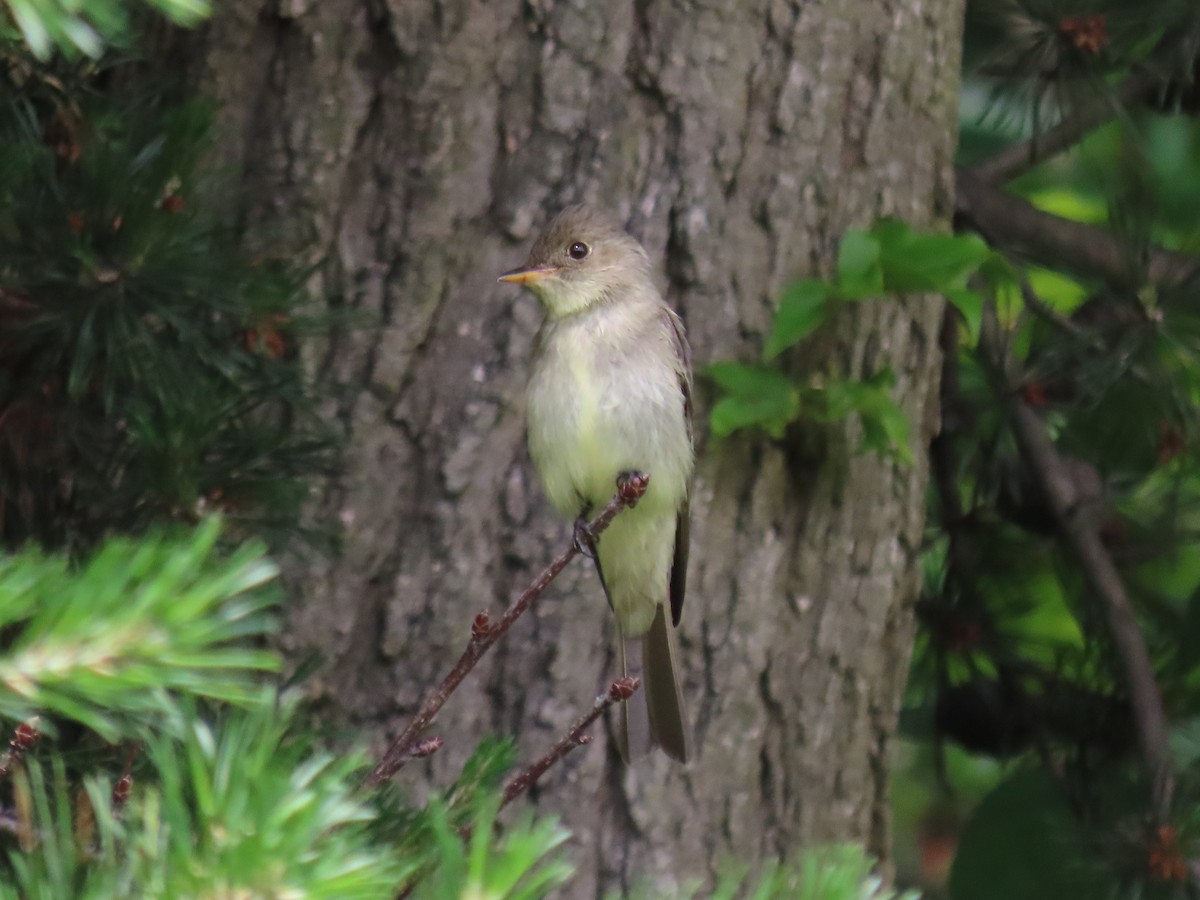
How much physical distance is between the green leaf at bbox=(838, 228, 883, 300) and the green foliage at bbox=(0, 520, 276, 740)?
2034 millimetres

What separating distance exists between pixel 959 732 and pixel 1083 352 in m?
1.08

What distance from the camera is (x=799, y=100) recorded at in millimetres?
3158

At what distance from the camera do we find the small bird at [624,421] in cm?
291

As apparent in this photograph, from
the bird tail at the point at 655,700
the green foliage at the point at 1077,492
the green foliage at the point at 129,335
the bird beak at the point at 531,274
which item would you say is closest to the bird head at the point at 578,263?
the bird beak at the point at 531,274

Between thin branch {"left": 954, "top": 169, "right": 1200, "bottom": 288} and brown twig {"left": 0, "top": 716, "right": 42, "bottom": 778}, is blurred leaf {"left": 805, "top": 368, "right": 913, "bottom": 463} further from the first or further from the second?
brown twig {"left": 0, "top": 716, "right": 42, "bottom": 778}

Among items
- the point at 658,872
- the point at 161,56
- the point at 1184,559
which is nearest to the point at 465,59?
the point at 161,56

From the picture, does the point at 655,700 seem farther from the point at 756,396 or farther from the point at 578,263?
the point at 578,263

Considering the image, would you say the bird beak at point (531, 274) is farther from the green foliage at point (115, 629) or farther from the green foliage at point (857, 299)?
the green foliage at point (115, 629)

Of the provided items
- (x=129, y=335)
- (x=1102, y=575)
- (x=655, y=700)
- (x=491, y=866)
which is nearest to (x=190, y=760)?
(x=491, y=866)

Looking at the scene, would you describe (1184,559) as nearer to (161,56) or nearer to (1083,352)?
(1083,352)

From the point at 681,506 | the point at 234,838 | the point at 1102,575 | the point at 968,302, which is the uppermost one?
the point at 234,838

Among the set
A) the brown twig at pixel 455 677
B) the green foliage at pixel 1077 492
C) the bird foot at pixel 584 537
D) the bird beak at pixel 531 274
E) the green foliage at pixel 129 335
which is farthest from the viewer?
the green foliage at pixel 1077 492

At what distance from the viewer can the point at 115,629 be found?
0.95m

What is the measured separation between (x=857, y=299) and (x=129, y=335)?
1.39 meters
